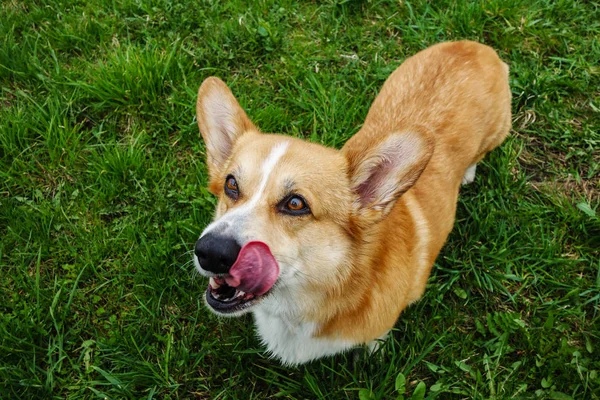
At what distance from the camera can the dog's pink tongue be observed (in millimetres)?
1939

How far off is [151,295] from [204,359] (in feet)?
1.73

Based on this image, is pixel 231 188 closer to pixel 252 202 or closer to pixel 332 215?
pixel 252 202

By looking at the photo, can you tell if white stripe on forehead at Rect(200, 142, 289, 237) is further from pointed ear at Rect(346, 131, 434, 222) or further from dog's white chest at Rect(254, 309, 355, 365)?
dog's white chest at Rect(254, 309, 355, 365)

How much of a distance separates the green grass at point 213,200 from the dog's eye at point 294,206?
106cm

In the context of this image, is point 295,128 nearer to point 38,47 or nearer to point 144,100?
point 144,100

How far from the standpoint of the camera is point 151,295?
3090mm

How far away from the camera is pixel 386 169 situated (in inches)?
88.0

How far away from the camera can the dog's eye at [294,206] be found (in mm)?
2211

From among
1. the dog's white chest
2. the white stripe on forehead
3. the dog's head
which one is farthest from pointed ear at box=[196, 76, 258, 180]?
the dog's white chest

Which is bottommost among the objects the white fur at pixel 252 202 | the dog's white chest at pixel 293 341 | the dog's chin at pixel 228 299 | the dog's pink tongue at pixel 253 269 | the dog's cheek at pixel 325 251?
the dog's white chest at pixel 293 341

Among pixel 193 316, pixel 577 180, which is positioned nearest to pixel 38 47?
pixel 193 316

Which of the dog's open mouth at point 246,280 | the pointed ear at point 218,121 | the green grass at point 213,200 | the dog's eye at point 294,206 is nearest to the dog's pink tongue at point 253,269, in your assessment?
the dog's open mouth at point 246,280

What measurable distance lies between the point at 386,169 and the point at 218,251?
85 centimetres

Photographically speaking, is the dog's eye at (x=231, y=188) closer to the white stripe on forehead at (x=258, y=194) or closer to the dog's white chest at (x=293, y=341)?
the white stripe on forehead at (x=258, y=194)
